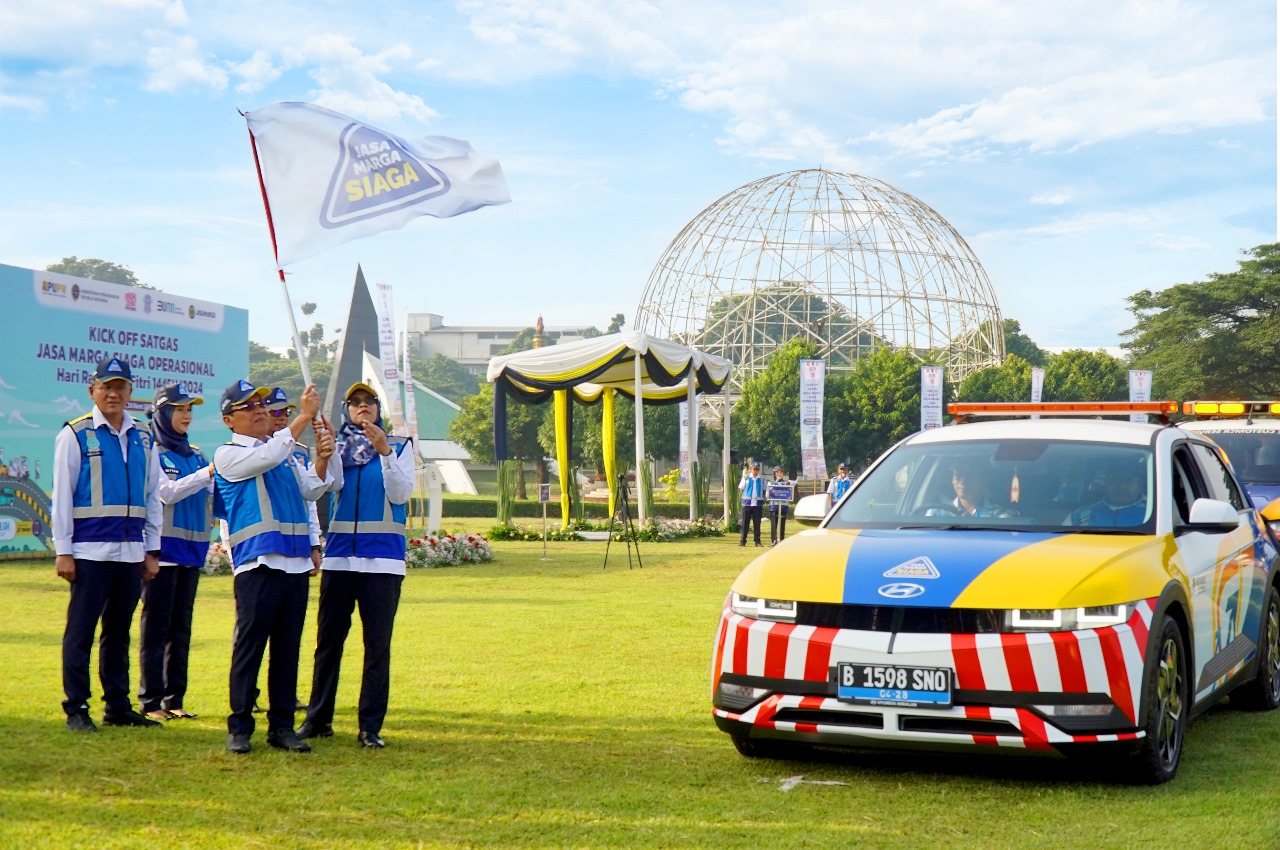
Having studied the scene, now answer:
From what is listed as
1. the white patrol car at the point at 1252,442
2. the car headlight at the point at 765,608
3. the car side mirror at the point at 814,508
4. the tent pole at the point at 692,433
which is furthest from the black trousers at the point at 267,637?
the tent pole at the point at 692,433

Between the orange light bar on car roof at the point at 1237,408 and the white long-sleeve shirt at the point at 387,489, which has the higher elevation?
the orange light bar on car roof at the point at 1237,408

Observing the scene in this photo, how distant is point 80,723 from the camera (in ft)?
23.3

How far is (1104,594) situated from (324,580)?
12.5 feet

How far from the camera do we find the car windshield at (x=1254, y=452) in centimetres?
1408

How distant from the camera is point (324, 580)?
687 cm

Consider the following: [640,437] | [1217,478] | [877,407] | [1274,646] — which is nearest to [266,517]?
[1217,478]

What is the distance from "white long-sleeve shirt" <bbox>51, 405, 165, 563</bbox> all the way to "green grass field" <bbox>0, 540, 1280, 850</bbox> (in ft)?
3.21

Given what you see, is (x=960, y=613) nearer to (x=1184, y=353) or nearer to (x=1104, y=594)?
(x=1104, y=594)

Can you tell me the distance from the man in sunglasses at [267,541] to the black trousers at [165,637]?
127 centimetres

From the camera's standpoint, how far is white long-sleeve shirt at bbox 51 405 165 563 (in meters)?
7.18

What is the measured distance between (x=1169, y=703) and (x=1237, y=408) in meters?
7.75

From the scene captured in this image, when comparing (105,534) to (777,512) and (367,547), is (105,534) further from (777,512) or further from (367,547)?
(777,512)

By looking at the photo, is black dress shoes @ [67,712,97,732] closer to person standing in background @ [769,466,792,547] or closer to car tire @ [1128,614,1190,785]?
car tire @ [1128,614,1190,785]

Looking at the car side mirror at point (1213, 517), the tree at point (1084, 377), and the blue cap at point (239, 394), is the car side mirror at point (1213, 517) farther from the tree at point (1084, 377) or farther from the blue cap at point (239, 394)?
the tree at point (1084, 377)
